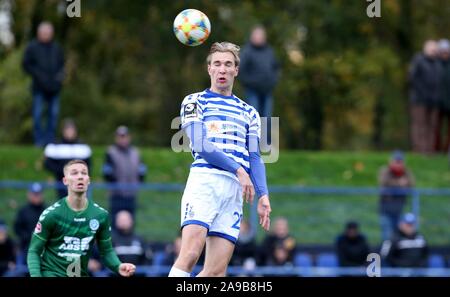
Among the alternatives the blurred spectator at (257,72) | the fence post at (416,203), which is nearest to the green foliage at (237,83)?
the blurred spectator at (257,72)

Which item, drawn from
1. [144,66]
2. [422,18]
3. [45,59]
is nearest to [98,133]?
[144,66]

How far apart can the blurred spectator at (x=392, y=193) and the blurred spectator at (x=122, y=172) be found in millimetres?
4252

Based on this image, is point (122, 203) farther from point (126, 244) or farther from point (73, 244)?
point (73, 244)

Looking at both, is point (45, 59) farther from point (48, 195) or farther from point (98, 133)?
point (98, 133)

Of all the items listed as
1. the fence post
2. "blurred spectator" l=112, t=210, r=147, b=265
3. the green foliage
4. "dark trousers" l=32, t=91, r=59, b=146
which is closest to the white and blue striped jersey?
"blurred spectator" l=112, t=210, r=147, b=265

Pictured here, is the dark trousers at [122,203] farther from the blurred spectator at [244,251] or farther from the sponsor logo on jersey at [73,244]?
the sponsor logo on jersey at [73,244]

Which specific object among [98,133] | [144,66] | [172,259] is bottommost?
[172,259]

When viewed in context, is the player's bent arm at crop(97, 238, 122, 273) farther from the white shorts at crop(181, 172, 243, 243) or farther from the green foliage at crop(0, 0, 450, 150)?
the green foliage at crop(0, 0, 450, 150)

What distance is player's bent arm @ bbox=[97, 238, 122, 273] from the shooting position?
978 cm

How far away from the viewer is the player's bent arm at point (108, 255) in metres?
9.78
